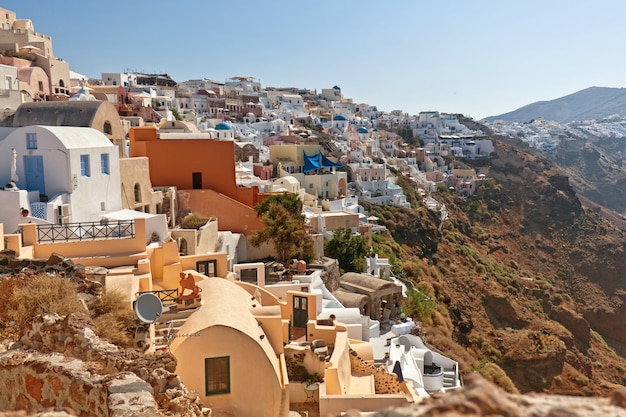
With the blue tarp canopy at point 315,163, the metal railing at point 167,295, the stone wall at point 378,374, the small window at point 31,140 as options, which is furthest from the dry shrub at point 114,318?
the blue tarp canopy at point 315,163

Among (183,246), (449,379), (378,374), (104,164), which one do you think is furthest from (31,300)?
(449,379)

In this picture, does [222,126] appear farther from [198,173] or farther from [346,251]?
[346,251]

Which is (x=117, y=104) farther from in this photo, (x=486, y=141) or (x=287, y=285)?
(x=486, y=141)

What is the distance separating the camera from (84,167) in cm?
1534

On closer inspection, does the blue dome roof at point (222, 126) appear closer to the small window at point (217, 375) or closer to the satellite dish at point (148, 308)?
the satellite dish at point (148, 308)

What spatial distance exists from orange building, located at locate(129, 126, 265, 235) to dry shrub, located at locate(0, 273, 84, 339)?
1255 centimetres

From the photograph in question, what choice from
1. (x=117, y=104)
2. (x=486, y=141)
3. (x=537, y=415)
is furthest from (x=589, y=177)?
(x=537, y=415)

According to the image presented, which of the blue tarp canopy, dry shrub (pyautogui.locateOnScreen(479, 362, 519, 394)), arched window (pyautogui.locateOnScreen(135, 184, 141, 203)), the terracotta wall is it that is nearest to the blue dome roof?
the blue tarp canopy

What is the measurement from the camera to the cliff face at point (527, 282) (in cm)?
3431

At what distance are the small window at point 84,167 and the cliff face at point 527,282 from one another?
1720cm

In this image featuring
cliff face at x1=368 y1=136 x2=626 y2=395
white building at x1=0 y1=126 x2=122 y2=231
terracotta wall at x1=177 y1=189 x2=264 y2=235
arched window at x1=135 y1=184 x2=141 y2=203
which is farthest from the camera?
cliff face at x1=368 y1=136 x2=626 y2=395

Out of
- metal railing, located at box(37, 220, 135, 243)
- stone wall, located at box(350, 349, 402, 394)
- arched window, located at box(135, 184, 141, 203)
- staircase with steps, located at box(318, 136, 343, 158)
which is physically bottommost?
stone wall, located at box(350, 349, 402, 394)

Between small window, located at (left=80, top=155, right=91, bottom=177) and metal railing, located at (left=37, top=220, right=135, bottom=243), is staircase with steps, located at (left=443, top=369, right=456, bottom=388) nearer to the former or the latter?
metal railing, located at (left=37, top=220, right=135, bottom=243)

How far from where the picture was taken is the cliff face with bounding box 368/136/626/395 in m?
34.3
